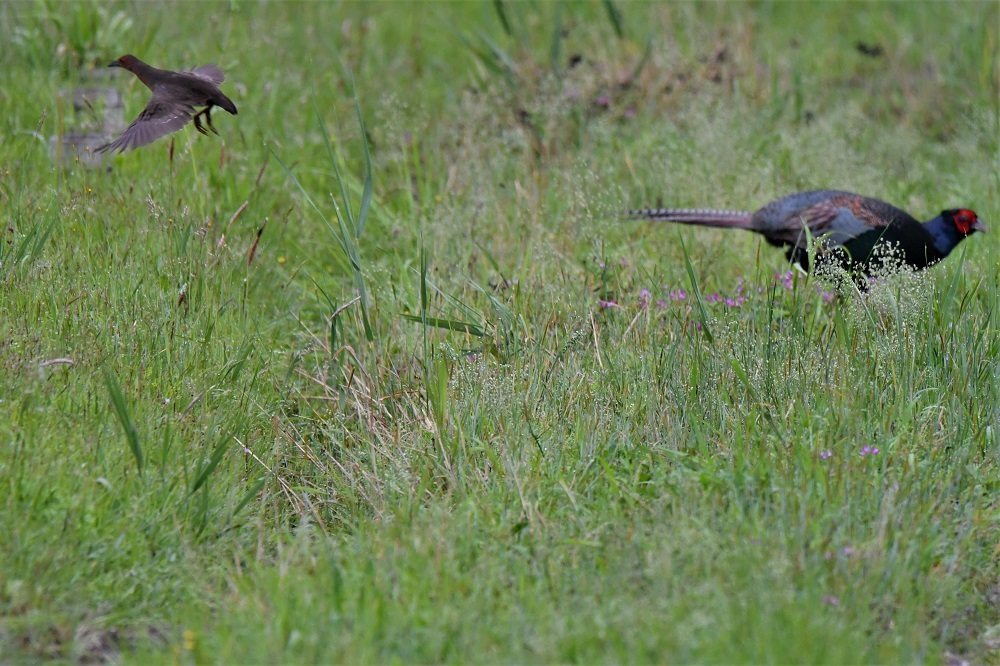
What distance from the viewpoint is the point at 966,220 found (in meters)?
5.32

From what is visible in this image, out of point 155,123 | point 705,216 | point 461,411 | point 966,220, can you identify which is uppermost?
point 155,123

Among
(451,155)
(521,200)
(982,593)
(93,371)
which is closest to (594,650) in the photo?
(982,593)

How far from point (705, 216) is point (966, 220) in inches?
49.2

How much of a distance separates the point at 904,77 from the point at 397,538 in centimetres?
619

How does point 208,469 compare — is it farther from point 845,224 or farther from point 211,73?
point 845,224

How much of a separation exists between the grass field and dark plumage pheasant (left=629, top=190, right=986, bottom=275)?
17cm

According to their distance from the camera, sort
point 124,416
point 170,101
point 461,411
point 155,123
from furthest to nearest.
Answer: point 170,101
point 155,123
point 461,411
point 124,416

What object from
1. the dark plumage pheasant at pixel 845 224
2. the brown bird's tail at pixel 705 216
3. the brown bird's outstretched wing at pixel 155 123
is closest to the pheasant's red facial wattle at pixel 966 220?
the dark plumage pheasant at pixel 845 224

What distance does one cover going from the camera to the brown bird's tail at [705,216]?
5.49 m

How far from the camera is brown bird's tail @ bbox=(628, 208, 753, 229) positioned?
18.0 ft

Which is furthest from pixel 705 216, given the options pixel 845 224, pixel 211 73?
pixel 211 73

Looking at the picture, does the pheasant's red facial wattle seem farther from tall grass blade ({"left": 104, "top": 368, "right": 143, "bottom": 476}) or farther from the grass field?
tall grass blade ({"left": 104, "top": 368, "right": 143, "bottom": 476})

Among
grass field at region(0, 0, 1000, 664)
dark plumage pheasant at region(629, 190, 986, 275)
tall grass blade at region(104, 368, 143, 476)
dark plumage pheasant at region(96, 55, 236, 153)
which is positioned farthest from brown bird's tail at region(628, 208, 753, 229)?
tall grass blade at region(104, 368, 143, 476)

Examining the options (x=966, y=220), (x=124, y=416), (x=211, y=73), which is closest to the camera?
(x=124, y=416)
